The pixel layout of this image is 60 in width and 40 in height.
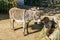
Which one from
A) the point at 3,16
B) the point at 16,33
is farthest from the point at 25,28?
the point at 3,16

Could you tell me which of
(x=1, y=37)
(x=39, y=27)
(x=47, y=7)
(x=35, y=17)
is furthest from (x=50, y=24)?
(x=47, y=7)

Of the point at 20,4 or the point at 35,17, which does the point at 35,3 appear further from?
the point at 35,17

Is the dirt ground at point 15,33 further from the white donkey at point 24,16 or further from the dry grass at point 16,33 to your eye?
the white donkey at point 24,16

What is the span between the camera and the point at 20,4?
13.4 meters

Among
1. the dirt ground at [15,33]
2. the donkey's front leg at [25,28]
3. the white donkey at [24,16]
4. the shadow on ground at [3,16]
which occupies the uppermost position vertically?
the white donkey at [24,16]

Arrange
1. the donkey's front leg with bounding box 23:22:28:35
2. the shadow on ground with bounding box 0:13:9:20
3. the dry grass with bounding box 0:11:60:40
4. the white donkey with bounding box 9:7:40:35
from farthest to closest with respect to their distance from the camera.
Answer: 1. the shadow on ground with bounding box 0:13:9:20
2. the donkey's front leg with bounding box 23:22:28:35
3. the dry grass with bounding box 0:11:60:40
4. the white donkey with bounding box 9:7:40:35

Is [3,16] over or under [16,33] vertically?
over

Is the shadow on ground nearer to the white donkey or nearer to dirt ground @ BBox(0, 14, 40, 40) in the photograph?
dirt ground @ BBox(0, 14, 40, 40)

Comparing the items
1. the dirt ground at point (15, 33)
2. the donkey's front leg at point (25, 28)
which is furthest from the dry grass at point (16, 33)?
the donkey's front leg at point (25, 28)

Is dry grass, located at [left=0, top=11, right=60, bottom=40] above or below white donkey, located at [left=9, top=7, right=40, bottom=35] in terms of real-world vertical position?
below

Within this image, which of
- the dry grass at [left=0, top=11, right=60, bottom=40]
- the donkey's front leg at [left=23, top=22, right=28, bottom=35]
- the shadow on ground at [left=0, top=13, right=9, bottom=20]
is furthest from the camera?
the shadow on ground at [left=0, top=13, right=9, bottom=20]

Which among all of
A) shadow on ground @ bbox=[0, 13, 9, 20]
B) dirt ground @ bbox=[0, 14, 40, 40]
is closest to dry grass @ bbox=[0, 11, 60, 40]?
dirt ground @ bbox=[0, 14, 40, 40]

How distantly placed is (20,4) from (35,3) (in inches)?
39.2

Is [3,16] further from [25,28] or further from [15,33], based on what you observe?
[25,28]
